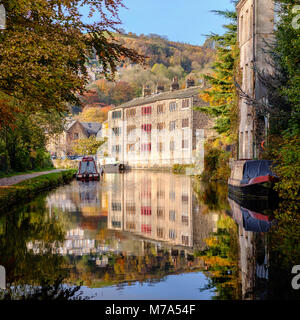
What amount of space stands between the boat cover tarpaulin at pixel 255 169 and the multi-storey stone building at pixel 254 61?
6.12 meters

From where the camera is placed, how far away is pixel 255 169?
800 inches

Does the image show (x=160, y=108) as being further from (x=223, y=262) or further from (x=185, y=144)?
(x=223, y=262)

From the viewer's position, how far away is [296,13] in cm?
1800

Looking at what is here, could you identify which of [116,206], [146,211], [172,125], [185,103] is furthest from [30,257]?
[172,125]

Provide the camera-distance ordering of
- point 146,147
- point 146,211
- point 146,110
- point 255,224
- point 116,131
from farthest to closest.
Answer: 1. point 116,131
2. point 146,110
3. point 146,147
4. point 146,211
5. point 255,224

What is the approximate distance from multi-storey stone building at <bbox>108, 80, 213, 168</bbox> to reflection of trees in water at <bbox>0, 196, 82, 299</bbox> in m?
39.2


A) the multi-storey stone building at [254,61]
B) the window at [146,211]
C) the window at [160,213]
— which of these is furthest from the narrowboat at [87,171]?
the window at [160,213]

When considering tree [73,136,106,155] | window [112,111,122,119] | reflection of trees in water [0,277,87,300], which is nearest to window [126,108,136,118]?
window [112,111,122,119]

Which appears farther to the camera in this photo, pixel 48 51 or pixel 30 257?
pixel 48 51

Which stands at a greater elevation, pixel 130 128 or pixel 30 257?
pixel 130 128

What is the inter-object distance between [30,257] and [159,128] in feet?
189

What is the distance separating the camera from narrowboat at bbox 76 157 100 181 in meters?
36.4

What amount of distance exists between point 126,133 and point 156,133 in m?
7.74
